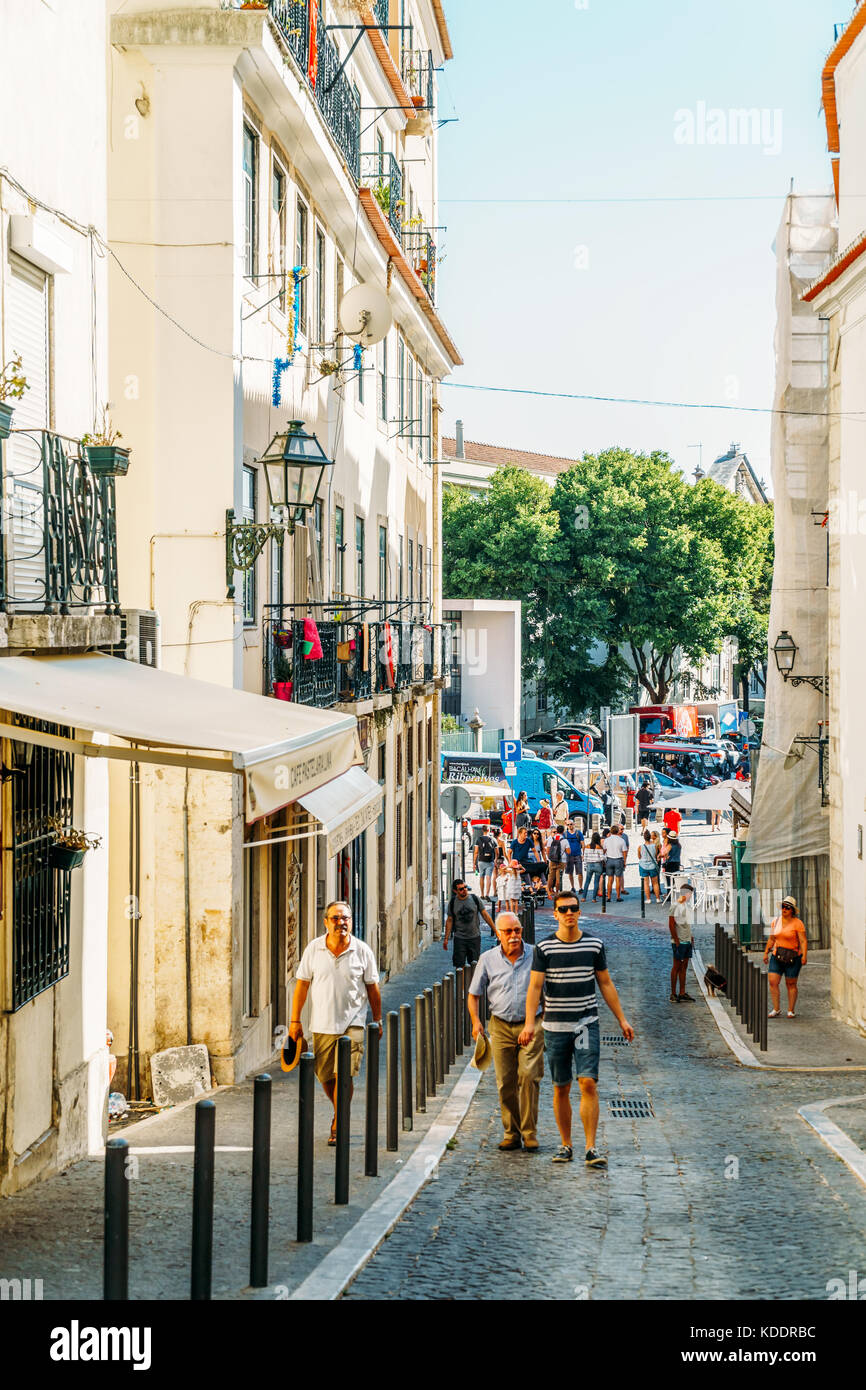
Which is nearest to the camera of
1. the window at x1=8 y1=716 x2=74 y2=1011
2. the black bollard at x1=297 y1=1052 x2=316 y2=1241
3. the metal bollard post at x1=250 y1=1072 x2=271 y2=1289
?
the metal bollard post at x1=250 y1=1072 x2=271 y2=1289

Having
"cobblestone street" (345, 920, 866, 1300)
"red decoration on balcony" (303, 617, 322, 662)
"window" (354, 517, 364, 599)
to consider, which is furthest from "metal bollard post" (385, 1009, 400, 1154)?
"window" (354, 517, 364, 599)

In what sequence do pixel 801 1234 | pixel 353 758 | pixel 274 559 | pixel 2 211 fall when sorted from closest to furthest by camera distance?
pixel 801 1234
pixel 2 211
pixel 353 758
pixel 274 559

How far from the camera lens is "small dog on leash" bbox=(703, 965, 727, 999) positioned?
2127 centimetres

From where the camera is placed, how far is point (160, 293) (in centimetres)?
1439

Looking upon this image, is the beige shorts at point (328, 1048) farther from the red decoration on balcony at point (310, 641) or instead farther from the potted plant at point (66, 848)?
the red decoration on balcony at point (310, 641)

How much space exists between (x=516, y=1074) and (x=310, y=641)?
7.30 metres

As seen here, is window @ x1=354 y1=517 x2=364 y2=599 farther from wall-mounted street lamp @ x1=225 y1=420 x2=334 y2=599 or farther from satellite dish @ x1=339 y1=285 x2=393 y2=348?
wall-mounted street lamp @ x1=225 y1=420 x2=334 y2=599

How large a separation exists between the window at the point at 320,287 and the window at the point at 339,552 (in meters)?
2.40

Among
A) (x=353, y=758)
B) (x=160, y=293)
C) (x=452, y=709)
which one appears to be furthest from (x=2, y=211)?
(x=452, y=709)

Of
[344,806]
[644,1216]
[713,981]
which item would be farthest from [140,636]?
[713,981]

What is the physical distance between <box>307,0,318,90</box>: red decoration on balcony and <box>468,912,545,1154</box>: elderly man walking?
1016cm

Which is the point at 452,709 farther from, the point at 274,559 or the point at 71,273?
the point at 71,273

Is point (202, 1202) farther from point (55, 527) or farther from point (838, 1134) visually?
point (838, 1134)
